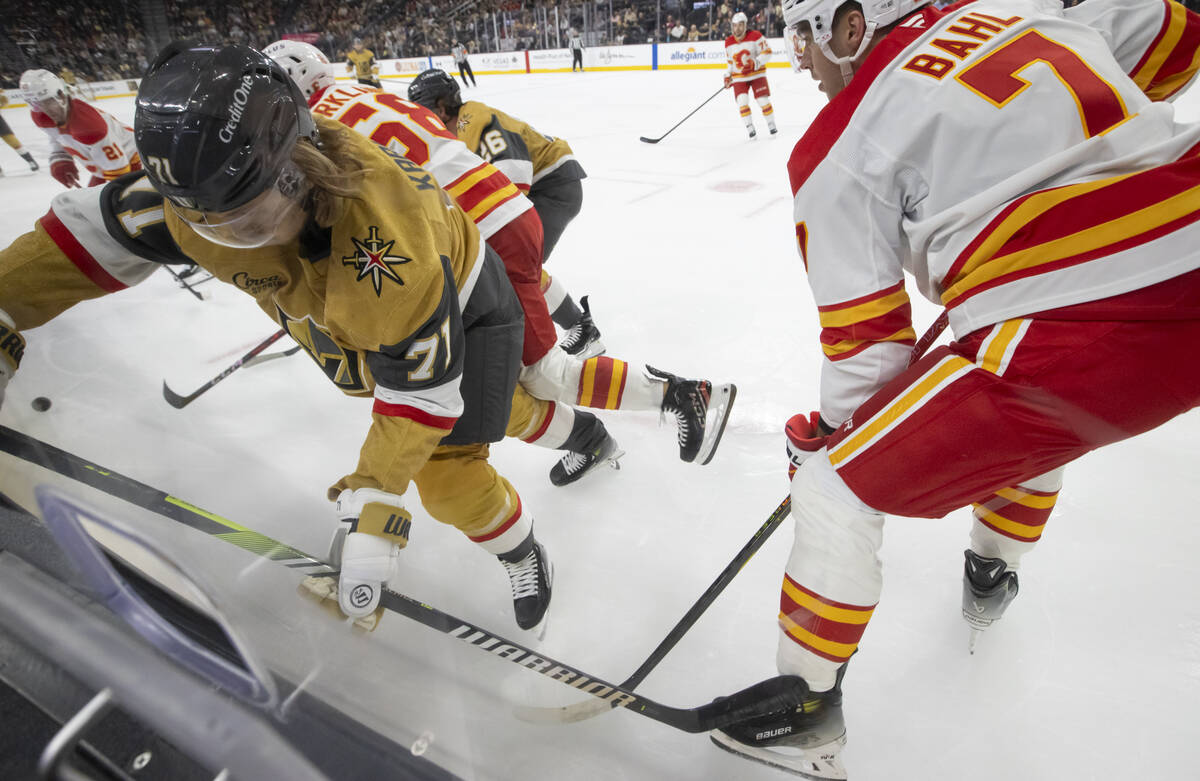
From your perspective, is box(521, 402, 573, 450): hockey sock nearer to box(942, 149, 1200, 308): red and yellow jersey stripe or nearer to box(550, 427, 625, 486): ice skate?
box(550, 427, 625, 486): ice skate

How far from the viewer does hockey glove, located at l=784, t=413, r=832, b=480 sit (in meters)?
1.06

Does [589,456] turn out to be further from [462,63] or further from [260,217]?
[462,63]

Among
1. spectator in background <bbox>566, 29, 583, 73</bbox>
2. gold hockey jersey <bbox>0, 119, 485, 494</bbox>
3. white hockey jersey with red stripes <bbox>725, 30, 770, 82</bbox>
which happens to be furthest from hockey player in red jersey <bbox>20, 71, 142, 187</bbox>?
spectator in background <bbox>566, 29, 583, 73</bbox>

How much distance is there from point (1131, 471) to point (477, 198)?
1.78 metres

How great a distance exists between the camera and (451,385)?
897mm

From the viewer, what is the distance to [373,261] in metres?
0.80

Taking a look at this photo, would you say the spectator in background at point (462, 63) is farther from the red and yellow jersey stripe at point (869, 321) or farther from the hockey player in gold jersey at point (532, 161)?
the red and yellow jersey stripe at point (869, 321)

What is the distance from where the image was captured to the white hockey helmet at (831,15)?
83 cm

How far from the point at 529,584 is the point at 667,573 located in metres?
0.31

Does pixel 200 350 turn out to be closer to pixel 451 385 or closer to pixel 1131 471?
pixel 451 385

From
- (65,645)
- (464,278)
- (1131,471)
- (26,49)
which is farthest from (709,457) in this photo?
(26,49)

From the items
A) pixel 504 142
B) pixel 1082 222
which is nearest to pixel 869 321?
pixel 1082 222

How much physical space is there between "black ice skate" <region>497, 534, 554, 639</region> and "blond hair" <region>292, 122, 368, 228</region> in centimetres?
72

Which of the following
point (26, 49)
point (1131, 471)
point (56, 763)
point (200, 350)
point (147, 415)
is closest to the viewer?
point (56, 763)
